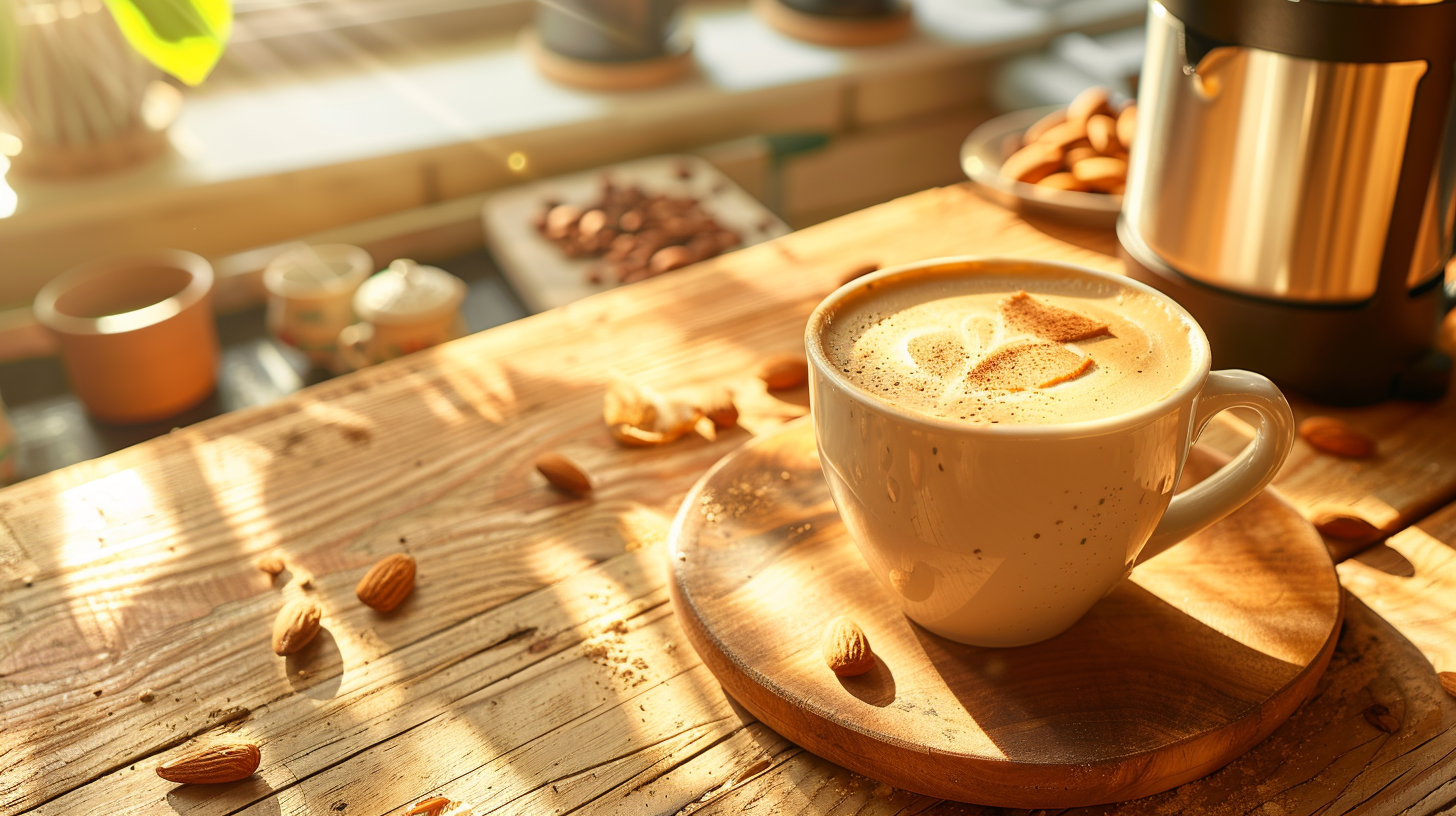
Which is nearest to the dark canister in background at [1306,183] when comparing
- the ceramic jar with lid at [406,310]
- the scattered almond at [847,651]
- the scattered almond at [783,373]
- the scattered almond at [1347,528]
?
the scattered almond at [1347,528]

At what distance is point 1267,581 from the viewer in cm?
54

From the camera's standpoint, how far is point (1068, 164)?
99 centimetres

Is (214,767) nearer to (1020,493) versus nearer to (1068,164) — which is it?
(1020,493)

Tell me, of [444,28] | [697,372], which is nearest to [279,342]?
[444,28]

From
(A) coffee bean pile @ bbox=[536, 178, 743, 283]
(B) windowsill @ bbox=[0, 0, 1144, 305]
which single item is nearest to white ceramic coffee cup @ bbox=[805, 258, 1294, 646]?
(A) coffee bean pile @ bbox=[536, 178, 743, 283]

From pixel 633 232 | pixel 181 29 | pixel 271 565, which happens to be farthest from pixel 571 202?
pixel 271 565

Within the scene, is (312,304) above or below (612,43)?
below

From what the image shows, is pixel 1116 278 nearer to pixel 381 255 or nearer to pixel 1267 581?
pixel 1267 581

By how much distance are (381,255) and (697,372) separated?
4.10 feet

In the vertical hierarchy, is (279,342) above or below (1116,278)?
below

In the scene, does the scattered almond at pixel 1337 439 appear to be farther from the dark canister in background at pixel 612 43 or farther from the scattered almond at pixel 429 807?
the dark canister in background at pixel 612 43

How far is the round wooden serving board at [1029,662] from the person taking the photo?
0.45m

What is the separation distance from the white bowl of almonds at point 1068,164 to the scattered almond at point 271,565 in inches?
26.1

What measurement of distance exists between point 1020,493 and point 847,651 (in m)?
0.11
